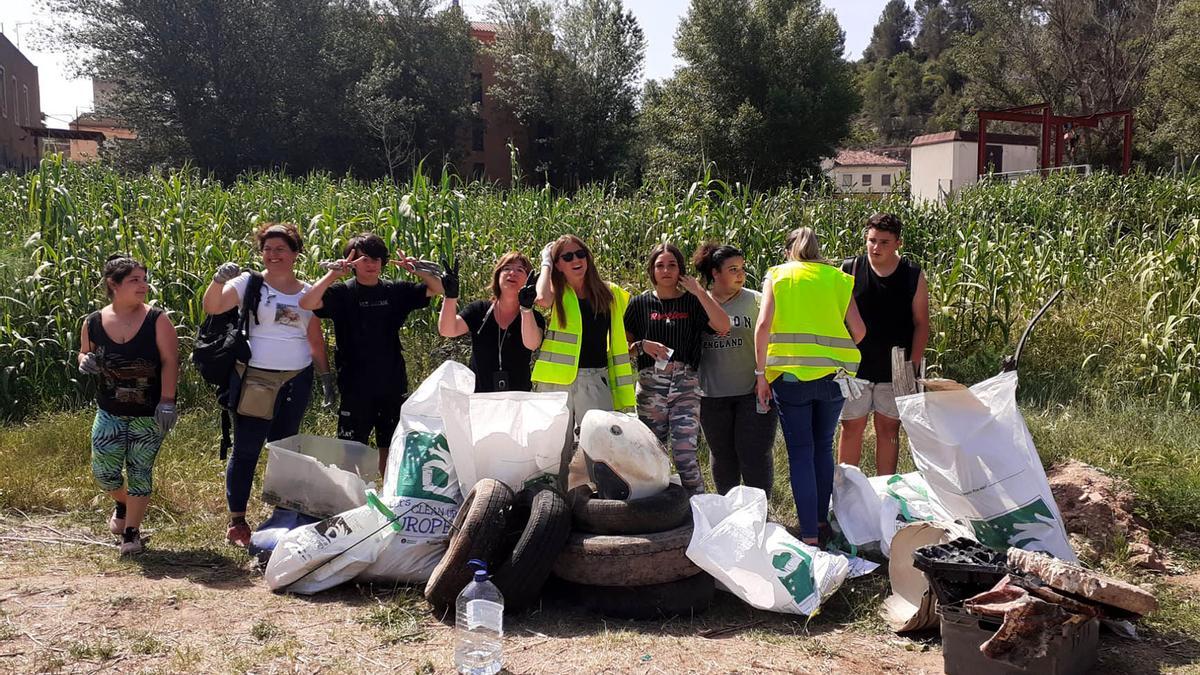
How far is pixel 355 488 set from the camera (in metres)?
4.95

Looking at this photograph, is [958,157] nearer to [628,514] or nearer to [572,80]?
[572,80]

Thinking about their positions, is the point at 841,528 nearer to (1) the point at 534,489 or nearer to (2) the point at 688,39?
(1) the point at 534,489

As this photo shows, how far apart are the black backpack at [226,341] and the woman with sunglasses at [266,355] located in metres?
0.03

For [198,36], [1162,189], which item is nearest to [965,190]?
[1162,189]

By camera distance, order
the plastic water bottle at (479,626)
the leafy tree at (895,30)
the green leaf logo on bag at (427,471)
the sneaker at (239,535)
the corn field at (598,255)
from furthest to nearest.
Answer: the leafy tree at (895,30)
the corn field at (598,255)
the sneaker at (239,535)
the green leaf logo on bag at (427,471)
the plastic water bottle at (479,626)

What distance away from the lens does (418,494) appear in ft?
15.0

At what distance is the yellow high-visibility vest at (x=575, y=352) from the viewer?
4.82m

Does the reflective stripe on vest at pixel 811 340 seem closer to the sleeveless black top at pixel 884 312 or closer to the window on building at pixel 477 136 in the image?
the sleeveless black top at pixel 884 312

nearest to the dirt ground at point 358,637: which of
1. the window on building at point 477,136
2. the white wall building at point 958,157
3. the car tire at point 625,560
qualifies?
the car tire at point 625,560

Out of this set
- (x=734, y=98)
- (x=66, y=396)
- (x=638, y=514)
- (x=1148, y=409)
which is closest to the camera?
(x=638, y=514)

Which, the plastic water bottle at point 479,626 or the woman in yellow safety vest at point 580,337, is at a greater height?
the woman in yellow safety vest at point 580,337

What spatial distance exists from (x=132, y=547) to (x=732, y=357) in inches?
140

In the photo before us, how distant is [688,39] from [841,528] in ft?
120

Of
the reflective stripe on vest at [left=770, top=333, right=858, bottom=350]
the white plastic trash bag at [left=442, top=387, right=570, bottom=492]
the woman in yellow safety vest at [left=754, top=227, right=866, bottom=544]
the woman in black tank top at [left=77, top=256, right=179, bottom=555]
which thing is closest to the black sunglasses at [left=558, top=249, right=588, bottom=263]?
the white plastic trash bag at [left=442, top=387, right=570, bottom=492]
